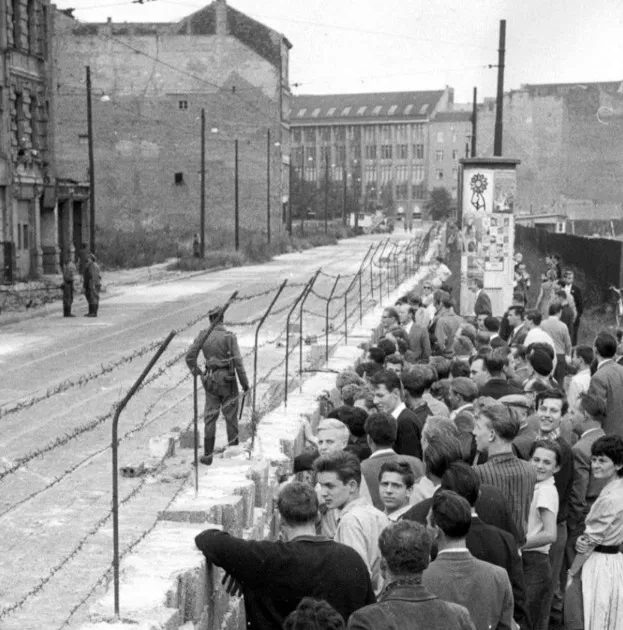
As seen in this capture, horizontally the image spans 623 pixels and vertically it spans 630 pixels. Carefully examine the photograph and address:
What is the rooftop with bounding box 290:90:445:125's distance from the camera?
6457 inches

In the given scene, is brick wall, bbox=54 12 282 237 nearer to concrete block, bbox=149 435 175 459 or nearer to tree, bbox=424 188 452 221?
tree, bbox=424 188 452 221

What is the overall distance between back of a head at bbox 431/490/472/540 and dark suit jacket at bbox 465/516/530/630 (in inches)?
19.0

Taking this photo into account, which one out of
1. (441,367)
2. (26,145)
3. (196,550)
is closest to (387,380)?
(441,367)

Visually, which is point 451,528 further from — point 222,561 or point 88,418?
point 88,418

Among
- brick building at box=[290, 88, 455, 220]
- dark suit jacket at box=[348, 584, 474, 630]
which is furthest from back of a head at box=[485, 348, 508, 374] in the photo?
brick building at box=[290, 88, 455, 220]

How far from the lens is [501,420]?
764 cm

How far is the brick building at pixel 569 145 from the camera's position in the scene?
91.9 m

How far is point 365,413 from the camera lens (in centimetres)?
916

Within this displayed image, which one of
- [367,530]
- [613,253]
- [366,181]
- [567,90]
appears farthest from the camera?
[366,181]

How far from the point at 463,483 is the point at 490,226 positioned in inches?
675

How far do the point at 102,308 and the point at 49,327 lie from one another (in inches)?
208

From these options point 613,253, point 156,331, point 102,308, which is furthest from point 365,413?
point 102,308

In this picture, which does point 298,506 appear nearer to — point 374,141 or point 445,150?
point 445,150

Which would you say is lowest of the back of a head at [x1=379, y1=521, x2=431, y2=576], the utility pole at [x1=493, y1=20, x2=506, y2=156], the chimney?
the back of a head at [x1=379, y1=521, x2=431, y2=576]
